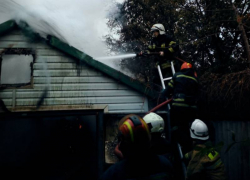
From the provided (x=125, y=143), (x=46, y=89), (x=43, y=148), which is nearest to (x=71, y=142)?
(x=43, y=148)

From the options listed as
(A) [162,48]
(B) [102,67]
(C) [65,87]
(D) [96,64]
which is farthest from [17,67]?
(A) [162,48]

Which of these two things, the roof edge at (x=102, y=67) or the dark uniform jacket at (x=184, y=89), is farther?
the roof edge at (x=102, y=67)

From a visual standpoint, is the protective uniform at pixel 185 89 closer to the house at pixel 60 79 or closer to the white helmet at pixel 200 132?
the white helmet at pixel 200 132

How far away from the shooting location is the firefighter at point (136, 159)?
1.74 meters

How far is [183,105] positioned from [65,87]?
3219 millimetres

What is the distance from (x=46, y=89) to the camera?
6051 mm

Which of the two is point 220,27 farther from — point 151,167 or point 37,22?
point 151,167

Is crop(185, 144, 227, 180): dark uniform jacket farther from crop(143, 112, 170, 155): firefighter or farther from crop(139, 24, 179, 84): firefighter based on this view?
crop(139, 24, 179, 84): firefighter

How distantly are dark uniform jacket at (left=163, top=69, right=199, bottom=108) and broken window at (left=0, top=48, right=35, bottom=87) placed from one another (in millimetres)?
3890

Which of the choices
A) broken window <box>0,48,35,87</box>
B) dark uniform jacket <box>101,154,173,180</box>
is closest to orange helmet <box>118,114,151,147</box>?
dark uniform jacket <box>101,154,173,180</box>

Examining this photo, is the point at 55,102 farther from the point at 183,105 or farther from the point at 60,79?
the point at 183,105

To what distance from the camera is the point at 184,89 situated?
438 cm

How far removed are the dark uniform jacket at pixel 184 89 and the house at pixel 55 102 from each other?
64.6 inches

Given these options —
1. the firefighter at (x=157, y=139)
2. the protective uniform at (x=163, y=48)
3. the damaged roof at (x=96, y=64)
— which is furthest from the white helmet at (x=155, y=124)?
the damaged roof at (x=96, y=64)
